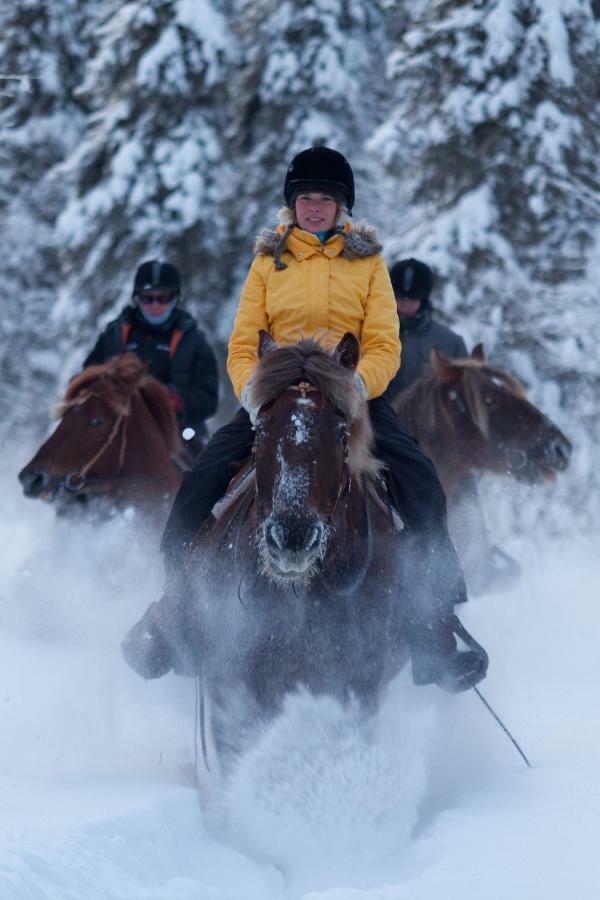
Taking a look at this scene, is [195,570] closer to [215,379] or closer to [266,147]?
[215,379]

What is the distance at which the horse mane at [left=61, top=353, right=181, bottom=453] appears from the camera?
31.3 feet

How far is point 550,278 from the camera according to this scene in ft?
59.6

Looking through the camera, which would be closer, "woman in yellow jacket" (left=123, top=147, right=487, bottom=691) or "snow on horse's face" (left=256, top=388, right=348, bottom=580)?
"snow on horse's face" (left=256, top=388, right=348, bottom=580)

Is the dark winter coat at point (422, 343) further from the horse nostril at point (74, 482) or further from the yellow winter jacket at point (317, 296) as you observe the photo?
the yellow winter jacket at point (317, 296)

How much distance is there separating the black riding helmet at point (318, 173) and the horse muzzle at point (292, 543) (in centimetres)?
208

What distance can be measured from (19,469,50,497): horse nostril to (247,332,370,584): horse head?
4.05m

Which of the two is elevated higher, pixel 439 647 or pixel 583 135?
pixel 583 135

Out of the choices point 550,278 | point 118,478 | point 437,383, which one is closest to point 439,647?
point 437,383

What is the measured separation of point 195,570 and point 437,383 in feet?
11.8

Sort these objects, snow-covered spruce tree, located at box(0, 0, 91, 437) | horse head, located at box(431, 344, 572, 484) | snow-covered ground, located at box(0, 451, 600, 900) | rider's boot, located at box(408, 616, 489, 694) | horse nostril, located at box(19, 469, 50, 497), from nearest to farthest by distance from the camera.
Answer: snow-covered ground, located at box(0, 451, 600, 900)
rider's boot, located at box(408, 616, 489, 694)
horse head, located at box(431, 344, 572, 484)
horse nostril, located at box(19, 469, 50, 497)
snow-covered spruce tree, located at box(0, 0, 91, 437)

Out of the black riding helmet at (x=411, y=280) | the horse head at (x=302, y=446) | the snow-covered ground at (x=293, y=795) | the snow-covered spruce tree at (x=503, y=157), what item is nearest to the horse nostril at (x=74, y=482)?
the snow-covered ground at (x=293, y=795)

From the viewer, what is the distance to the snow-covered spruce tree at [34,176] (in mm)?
25703

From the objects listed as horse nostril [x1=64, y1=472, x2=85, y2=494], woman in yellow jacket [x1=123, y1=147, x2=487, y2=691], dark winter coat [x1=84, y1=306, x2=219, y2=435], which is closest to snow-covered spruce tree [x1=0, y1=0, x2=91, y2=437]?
dark winter coat [x1=84, y1=306, x2=219, y2=435]

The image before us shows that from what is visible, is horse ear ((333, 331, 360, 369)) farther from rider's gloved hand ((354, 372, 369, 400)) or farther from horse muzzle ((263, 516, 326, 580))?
horse muzzle ((263, 516, 326, 580))
